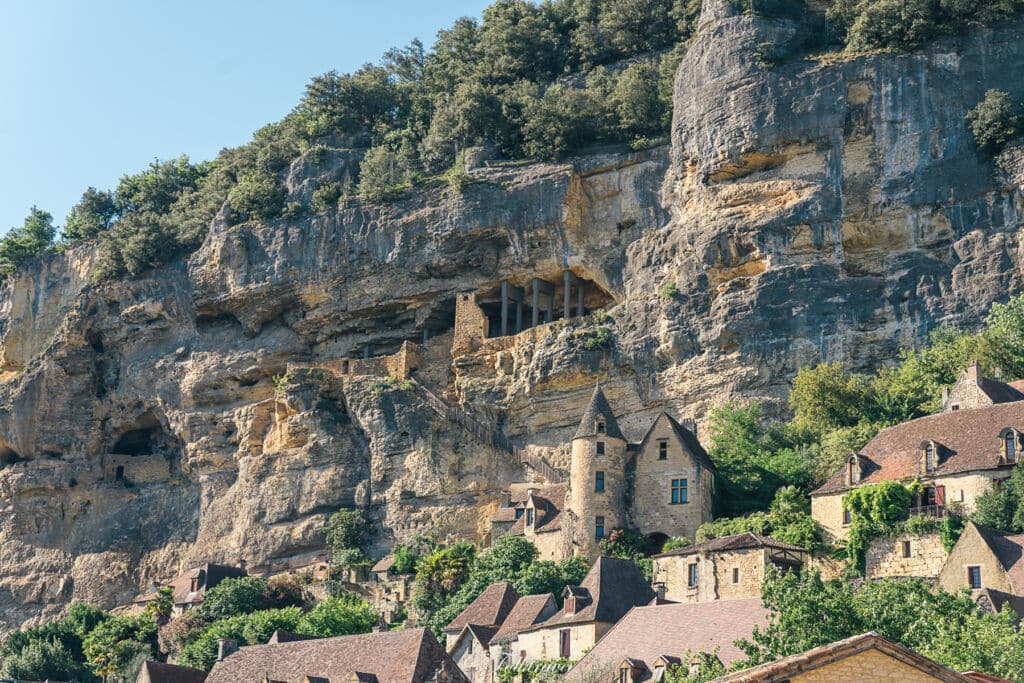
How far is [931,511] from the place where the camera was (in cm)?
4669

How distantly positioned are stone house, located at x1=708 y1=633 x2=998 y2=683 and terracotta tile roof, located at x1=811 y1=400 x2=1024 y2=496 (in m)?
29.2


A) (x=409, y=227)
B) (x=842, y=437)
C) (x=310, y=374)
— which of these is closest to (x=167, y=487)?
(x=310, y=374)

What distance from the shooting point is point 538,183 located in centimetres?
6750

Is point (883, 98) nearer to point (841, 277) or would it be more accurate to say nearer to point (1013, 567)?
point (841, 277)

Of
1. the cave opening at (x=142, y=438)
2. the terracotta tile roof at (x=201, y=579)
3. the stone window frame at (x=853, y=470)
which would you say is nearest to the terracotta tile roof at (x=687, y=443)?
the stone window frame at (x=853, y=470)

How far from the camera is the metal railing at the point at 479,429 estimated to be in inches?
2522

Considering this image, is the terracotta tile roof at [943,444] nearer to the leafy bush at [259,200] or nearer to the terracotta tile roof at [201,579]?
the terracotta tile roof at [201,579]

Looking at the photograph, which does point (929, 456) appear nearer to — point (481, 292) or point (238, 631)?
point (238, 631)

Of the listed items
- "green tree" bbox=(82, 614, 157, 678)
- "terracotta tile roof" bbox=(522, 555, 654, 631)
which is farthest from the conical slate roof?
"green tree" bbox=(82, 614, 157, 678)

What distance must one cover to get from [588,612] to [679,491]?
407 inches

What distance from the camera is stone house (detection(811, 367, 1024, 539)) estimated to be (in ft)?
153

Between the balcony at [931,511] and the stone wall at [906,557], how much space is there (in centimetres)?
62

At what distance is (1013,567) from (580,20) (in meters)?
41.4

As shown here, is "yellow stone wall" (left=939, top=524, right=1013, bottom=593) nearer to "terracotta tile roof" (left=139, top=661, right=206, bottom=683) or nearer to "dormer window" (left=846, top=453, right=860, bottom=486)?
"dormer window" (left=846, top=453, right=860, bottom=486)
